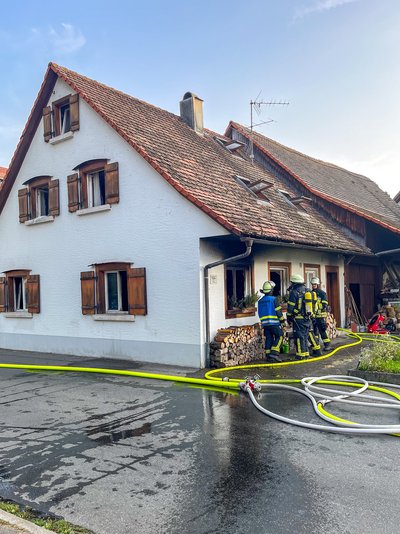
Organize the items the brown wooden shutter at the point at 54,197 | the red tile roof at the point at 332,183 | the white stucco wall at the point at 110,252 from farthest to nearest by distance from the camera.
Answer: the red tile roof at the point at 332,183 → the brown wooden shutter at the point at 54,197 → the white stucco wall at the point at 110,252

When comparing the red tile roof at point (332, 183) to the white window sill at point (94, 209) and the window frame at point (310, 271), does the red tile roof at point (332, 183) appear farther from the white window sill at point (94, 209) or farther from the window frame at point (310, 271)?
the white window sill at point (94, 209)

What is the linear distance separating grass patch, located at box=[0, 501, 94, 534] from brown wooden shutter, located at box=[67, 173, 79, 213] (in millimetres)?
9215

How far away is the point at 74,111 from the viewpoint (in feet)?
40.4

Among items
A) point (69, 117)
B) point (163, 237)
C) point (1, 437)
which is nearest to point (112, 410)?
point (1, 437)

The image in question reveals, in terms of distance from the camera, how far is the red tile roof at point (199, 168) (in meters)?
10.1

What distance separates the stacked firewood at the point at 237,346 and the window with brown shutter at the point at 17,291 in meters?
6.35

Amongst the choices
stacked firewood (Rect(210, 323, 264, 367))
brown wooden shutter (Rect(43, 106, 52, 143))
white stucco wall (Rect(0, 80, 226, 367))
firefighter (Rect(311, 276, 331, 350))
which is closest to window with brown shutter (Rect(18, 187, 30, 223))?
white stucco wall (Rect(0, 80, 226, 367))

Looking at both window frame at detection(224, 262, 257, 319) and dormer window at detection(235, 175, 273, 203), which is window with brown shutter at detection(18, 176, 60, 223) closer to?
dormer window at detection(235, 175, 273, 203)

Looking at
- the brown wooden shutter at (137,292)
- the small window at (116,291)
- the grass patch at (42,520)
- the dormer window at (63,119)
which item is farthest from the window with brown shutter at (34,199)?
the grass patch at (42,520)

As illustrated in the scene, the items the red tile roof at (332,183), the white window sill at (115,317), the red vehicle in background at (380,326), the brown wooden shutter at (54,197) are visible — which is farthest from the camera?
the red tile roof at (332,183)

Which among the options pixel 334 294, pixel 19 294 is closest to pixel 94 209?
pixel 19 294

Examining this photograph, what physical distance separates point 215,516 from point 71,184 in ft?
33.8

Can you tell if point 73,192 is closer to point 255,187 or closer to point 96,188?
point 96,188

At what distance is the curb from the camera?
3328 mm
